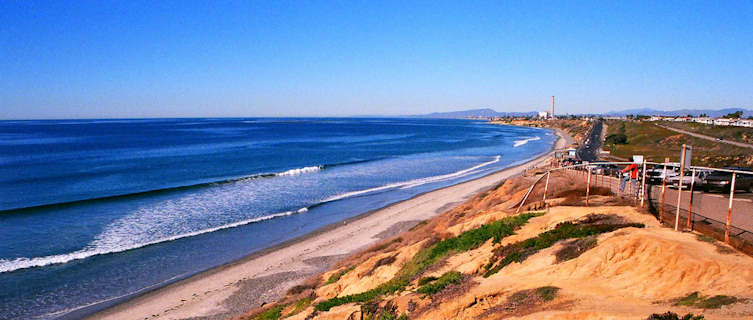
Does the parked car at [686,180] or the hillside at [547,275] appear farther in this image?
the parked car at [686,180]

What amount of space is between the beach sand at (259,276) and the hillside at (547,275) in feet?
7.19

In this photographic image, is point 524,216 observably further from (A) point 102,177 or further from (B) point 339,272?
(A) point 102,177

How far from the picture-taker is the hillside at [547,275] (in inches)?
310

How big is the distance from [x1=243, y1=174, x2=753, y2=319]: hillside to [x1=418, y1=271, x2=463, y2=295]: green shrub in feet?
0.09

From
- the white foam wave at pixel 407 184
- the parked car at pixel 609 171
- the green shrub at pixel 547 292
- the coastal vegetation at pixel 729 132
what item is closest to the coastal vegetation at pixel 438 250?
the green shrub at pixel 547 292

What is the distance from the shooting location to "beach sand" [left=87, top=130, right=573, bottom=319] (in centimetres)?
1595

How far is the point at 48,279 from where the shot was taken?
738 inches

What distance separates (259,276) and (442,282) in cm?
1050

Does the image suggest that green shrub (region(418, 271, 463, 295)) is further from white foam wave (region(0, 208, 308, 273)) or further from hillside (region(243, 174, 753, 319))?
white foam wave (region(0, 208, 308, 273))

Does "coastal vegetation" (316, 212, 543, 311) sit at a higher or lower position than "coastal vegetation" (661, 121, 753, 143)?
lower

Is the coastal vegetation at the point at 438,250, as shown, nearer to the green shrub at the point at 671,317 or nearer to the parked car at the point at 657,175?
the green shrub at the point at 671,317

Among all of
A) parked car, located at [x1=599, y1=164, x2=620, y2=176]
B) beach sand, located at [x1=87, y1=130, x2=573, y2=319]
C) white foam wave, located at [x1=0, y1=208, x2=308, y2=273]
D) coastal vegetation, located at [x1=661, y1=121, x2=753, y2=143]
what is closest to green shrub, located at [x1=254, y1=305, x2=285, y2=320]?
beach sand, located at [x1=87, y1=130, x2=573, y2=319]

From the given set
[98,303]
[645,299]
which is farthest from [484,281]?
[98,303]

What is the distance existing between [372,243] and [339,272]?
629 cm
